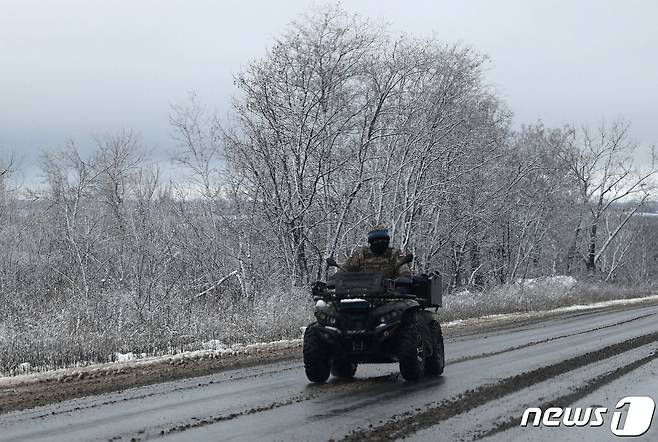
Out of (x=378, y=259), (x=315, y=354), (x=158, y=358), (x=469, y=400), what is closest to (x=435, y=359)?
(x=378, y=259)

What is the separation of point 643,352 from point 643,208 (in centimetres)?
5628

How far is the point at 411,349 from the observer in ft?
40.7

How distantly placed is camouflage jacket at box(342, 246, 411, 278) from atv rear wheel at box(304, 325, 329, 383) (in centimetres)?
119

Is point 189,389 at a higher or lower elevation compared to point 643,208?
lower

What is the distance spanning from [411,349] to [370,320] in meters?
0.73

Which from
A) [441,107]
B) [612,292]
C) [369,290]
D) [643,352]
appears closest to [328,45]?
[441,107]

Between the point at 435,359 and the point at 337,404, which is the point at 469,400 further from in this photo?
the point at 435,359

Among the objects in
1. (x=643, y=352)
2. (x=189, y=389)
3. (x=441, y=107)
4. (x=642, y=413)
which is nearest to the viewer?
(x=642, y=413)

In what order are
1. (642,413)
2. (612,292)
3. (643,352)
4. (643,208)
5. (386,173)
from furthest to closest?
(643,208) < (612,292) < (386,173) < (643,352) < (642,413)

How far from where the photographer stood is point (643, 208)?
228ft

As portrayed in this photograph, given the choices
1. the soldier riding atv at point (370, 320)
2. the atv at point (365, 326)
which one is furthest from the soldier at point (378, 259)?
the atv at point (365, 326)

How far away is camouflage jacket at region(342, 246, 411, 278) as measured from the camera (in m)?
13.1

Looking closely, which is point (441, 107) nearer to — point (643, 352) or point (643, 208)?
point (643, 352)

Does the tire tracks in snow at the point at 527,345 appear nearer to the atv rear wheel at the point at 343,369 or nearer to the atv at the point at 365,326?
the atv rear wheel at the point at 343,369
